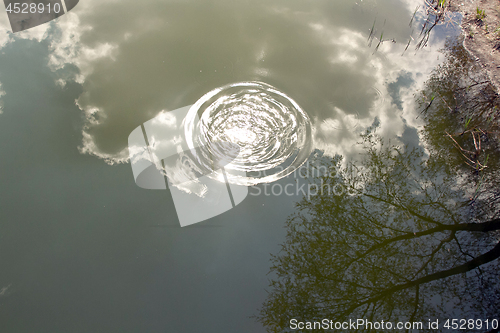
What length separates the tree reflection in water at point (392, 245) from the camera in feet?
8.28

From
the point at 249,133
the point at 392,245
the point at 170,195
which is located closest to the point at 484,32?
the point at 392,245

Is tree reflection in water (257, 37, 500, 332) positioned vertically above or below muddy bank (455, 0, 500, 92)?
below

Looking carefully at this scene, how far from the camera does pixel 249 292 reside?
8.32ft

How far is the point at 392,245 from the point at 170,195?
7.11 ft

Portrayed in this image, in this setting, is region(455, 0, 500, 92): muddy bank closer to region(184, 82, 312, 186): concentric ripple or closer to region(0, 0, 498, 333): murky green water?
region(0, 0, 498, 333): murky green water

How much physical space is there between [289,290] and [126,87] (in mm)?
2857

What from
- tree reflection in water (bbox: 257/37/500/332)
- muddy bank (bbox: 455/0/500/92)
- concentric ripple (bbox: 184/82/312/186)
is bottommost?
tree reflection in water (bbox: 257/37/500/332)

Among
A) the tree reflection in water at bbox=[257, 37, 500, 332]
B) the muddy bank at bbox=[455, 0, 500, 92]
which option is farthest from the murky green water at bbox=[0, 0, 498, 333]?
the muddy bank at bbox=[455, 0, 500, 92]

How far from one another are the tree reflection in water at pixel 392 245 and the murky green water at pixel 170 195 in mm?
18

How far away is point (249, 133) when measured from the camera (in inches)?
126

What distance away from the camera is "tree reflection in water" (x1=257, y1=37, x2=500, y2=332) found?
2.52 metres

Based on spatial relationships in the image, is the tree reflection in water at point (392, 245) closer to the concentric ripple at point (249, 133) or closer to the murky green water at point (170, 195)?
the murky green water at point (170, 195)

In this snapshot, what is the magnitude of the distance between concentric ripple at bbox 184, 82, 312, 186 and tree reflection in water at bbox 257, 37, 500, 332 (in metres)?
0.42

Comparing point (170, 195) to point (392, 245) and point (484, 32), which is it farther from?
point (484, 32)
